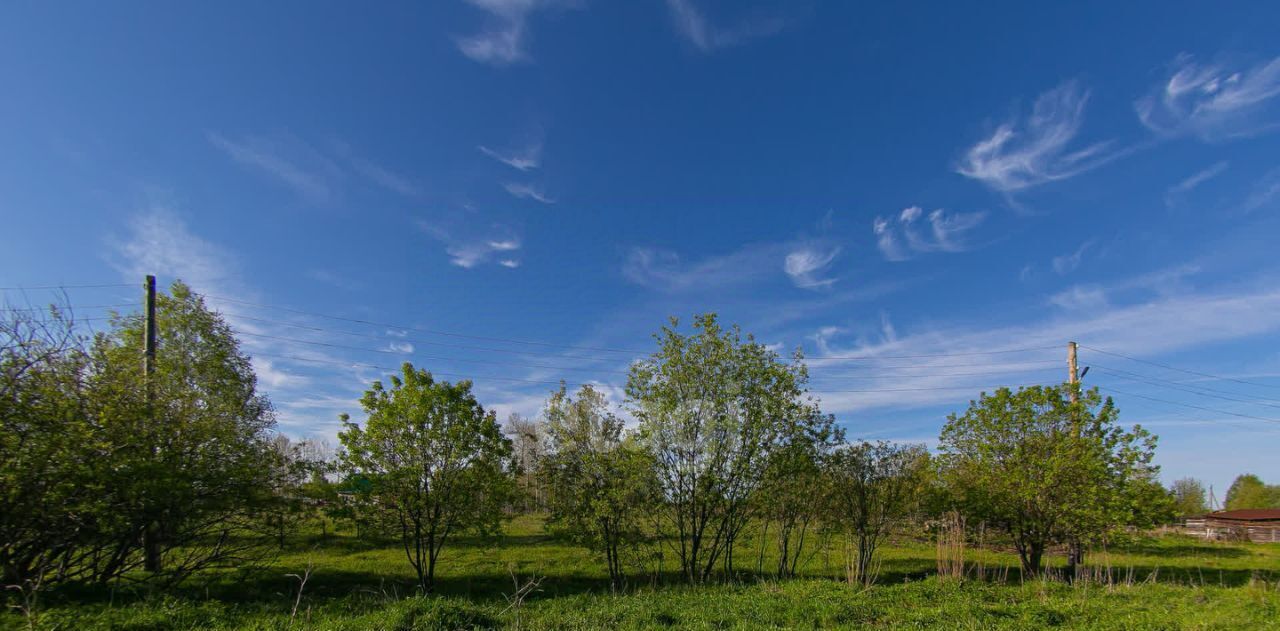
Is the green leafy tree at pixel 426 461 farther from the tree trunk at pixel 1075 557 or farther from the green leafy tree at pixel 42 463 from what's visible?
the tree trunk at pixel 1075 557

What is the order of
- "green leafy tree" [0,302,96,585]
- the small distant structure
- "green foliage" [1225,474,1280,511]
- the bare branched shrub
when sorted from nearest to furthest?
"green leafy tree" [0,302,96,585] < the bare branched shrub < the small distant structure < "green foliage" [1225,474,1280,511]

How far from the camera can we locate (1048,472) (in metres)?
15.5

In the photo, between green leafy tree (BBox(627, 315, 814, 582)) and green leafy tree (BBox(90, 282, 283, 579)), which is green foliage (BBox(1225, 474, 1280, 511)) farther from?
green leafy tree (BBox(90, 282, 283, 579))

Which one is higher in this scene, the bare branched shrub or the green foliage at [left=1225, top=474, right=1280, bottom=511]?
the bare branched shrub

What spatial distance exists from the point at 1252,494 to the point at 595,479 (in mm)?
108633

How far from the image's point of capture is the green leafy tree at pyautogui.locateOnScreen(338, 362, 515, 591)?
14.8 metres

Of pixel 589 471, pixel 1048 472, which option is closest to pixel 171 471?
pixel 589 471

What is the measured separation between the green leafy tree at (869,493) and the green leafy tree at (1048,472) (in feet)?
5.52

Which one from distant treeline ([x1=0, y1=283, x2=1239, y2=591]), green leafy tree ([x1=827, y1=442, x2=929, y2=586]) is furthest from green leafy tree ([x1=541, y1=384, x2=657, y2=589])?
green leafy tree ([x1=827, y1=442, x2=929, y2=586])

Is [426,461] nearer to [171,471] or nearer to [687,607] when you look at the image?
[171,471]

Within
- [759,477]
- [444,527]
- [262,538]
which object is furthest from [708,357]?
[262,538]

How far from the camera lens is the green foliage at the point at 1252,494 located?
69.3m

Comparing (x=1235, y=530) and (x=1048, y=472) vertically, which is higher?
(x=1048, y=472)

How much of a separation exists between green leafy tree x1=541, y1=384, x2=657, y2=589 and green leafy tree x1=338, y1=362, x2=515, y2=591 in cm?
171
